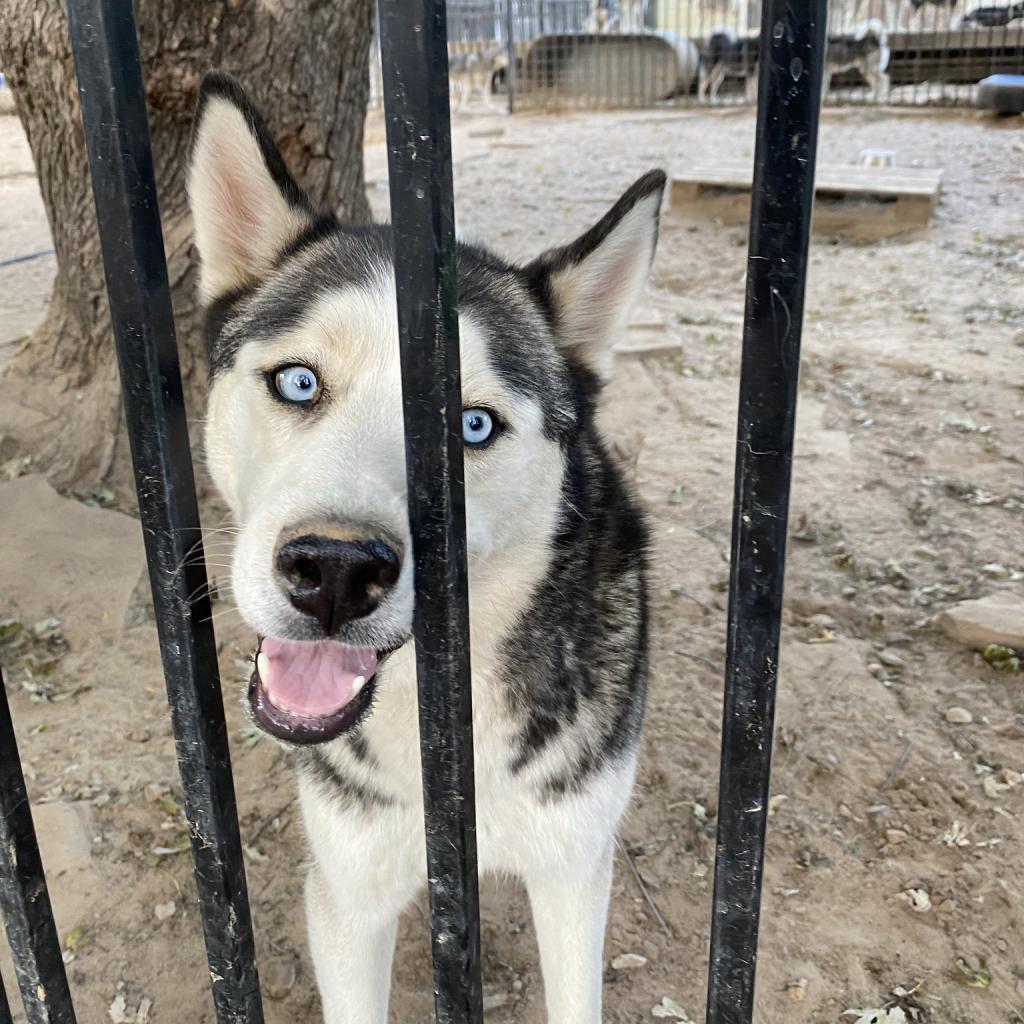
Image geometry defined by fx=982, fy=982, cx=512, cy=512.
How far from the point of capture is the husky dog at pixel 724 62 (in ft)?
65.2

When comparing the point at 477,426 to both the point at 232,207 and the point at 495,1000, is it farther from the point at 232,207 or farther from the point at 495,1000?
the point at 495,1000

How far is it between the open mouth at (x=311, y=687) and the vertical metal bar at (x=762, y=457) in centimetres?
63

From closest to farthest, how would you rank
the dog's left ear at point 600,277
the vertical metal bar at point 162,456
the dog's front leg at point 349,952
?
the vertical metal bar at point 162,456
the dog's left ear at point 600,277
the dog's front leg at point 349,952

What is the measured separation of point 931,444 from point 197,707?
4853mm

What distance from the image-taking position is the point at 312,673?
1.65 meters

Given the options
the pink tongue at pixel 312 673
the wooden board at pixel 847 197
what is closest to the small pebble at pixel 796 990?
the pink tongue at pixel 312 673

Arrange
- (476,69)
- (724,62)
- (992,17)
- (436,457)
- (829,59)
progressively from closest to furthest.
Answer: (436,457) < (829,59) < (724,62) < (992,17) < (476,69)

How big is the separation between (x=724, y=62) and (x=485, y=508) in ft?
68.3

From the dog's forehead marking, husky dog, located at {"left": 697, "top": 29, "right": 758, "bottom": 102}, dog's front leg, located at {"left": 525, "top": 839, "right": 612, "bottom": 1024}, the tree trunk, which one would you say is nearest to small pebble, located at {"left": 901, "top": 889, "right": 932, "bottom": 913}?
dog's front leg, located at {"left": 525, "top": 839, "right": 612, "bottom": 1024}

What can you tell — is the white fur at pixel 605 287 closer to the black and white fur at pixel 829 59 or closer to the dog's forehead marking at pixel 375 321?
the dog's forehead marking at pixel 375 321

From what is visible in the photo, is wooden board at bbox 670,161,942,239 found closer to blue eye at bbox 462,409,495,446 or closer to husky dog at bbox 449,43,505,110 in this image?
blue eye at bbox 462,409,495,446

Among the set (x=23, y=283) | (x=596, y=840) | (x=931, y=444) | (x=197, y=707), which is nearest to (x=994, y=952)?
(x=596, y=840)

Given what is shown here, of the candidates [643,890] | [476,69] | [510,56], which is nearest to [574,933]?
[643,890]

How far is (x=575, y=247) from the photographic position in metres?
2.17
